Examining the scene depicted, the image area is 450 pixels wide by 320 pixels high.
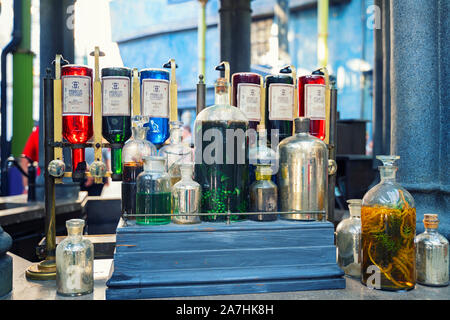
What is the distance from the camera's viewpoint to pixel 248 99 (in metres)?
1.25

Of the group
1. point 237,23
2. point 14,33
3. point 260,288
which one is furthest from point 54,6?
point 260,288

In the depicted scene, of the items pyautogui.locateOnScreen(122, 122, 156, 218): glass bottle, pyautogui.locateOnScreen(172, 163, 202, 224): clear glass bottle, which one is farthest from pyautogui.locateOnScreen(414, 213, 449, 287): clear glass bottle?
pyautogui.locateOnScreen(122, 122, 156, 218): glass bottle

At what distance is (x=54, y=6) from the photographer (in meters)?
3.62

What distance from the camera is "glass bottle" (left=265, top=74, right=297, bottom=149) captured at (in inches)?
49.4

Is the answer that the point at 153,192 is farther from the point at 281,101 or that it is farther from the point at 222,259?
the point at 281,101

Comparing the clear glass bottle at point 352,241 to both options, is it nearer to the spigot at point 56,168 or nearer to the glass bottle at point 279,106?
the glass bottle at point 279,106

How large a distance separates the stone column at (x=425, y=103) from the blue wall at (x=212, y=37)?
7.43m

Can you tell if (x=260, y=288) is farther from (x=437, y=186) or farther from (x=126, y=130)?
(x=437, y=186)

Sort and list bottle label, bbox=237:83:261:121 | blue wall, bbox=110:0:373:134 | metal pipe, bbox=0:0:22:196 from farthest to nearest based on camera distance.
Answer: blue wall, bbox=110:0:373:134
metal pipe, bbox=0:0:22:196
bottle label, bbox=237:83:261:121

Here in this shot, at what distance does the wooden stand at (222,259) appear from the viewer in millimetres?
1003

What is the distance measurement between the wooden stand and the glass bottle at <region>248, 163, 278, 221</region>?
1.7 inches

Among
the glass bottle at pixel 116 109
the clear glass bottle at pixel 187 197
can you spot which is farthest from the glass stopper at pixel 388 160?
the glass bottle at pixel 116 109

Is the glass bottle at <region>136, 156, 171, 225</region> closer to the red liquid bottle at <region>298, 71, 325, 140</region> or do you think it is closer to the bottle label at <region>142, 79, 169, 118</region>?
the bottle label at <region>142, 79, 169, 118</region>

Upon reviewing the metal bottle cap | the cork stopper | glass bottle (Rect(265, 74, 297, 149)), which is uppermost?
glass bottle (Rect(265, 74, 297, 149))
